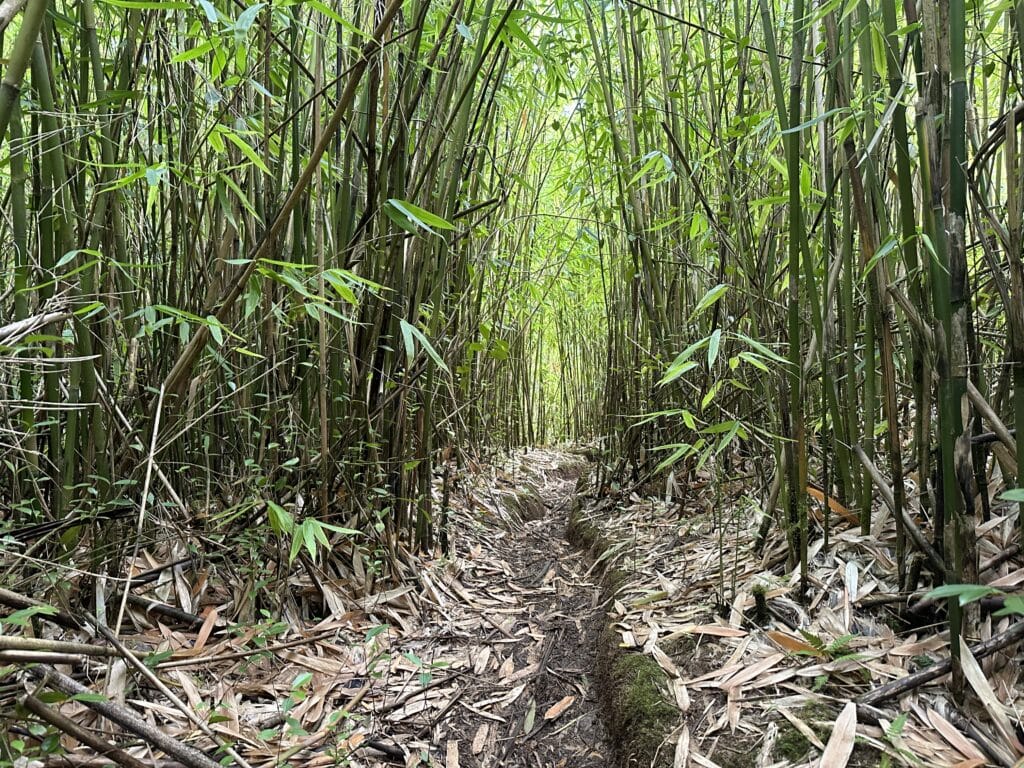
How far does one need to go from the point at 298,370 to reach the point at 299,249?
0.32 meters

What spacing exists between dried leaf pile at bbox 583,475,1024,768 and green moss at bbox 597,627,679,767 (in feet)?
0.08

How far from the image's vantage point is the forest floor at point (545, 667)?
77 cm

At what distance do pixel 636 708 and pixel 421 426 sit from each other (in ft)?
3.00

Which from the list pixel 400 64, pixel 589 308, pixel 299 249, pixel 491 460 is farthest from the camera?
pixel 589 308

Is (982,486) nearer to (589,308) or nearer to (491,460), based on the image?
Result: (491,460)

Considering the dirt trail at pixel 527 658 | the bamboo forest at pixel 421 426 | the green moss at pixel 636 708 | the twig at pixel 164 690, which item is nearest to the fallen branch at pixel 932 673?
the bamboo forest at pixel 421 426

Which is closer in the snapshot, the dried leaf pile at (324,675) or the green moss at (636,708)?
the dried leaf pile at (324,675)

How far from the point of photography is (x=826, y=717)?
831 millimetres

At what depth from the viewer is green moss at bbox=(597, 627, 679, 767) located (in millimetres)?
959

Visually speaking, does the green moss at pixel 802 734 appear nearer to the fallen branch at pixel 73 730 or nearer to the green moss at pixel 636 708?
the green moss at pixel 636 708

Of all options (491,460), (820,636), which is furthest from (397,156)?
Answer: (491,460)

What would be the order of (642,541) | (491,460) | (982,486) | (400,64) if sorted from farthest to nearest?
(491,460), (642,541), (400,64), (982,486)

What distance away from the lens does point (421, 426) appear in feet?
5.56

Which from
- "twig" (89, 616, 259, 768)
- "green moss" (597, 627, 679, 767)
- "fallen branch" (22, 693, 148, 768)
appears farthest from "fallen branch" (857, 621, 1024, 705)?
"fallen branch" (22, 693, 148, 768)
